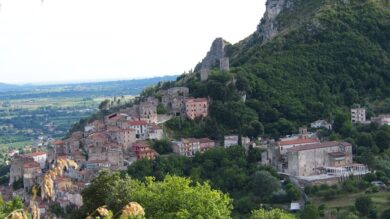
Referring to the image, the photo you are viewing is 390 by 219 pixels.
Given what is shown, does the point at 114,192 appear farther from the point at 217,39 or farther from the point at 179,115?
the point at 217,39

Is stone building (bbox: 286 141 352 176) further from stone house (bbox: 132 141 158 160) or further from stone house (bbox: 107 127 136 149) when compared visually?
stone house (bbox: 107 127 136 149)

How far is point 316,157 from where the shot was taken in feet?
151

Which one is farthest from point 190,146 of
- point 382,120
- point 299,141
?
point 382,120

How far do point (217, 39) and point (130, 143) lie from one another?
37878mm

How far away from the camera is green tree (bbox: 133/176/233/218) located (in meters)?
19.8

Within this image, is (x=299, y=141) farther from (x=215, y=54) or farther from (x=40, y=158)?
(x=215, y=54)

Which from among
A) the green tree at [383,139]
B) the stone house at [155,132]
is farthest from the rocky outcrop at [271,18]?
the green tree at [383,139]

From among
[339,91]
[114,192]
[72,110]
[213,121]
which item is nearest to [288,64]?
[339,91]

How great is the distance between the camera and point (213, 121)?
55125 millimetres

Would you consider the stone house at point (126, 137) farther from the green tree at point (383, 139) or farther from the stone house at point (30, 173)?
the green tree at point (383, 139)

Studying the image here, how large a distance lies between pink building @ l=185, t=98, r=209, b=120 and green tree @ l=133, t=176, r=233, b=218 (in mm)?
33646

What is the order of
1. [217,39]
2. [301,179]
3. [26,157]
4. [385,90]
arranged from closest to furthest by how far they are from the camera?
1. [301,179]
2. [26,157]
3. [385,90]
4. [217,39]

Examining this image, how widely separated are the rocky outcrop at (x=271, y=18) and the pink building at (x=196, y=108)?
24741mm

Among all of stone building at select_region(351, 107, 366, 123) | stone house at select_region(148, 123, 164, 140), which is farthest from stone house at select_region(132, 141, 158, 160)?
stone building at select_region(351, 107, 366, 123)
